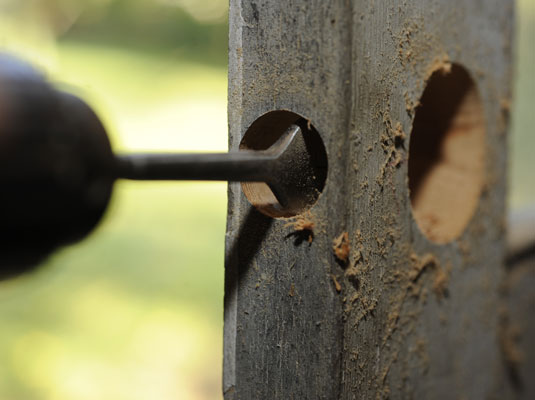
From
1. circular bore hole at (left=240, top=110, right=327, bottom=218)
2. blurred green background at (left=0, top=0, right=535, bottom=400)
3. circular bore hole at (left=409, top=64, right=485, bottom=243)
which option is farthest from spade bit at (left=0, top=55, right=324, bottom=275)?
blurred green background at (left=0, top=0, right=535, bottom=400)

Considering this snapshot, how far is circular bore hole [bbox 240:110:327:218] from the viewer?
25.7 inches

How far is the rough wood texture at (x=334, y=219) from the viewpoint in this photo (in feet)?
2.07

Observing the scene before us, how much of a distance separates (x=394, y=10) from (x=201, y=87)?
4834 mm

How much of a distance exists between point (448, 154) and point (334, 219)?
0.54 metres

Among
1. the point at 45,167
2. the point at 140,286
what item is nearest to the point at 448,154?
the point at 45,167

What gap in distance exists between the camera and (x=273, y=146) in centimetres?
63

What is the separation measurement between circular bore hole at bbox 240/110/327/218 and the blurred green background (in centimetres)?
301

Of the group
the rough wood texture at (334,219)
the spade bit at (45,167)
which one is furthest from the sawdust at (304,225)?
the spade bit at (45,167)

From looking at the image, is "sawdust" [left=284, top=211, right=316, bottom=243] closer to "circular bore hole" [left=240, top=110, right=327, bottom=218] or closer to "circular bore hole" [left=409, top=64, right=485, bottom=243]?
"circular bore hole" [left=240, top=110, right=327, bottom=218]

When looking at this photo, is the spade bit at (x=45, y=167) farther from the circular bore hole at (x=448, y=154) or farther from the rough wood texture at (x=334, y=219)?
the circular bore hole at (x=448, y=154)

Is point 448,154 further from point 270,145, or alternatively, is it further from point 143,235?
point 143,235

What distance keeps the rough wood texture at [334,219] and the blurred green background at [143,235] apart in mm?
3018

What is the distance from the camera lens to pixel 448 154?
1090 millimetres

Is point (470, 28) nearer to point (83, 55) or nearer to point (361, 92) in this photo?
point (361, 92)
